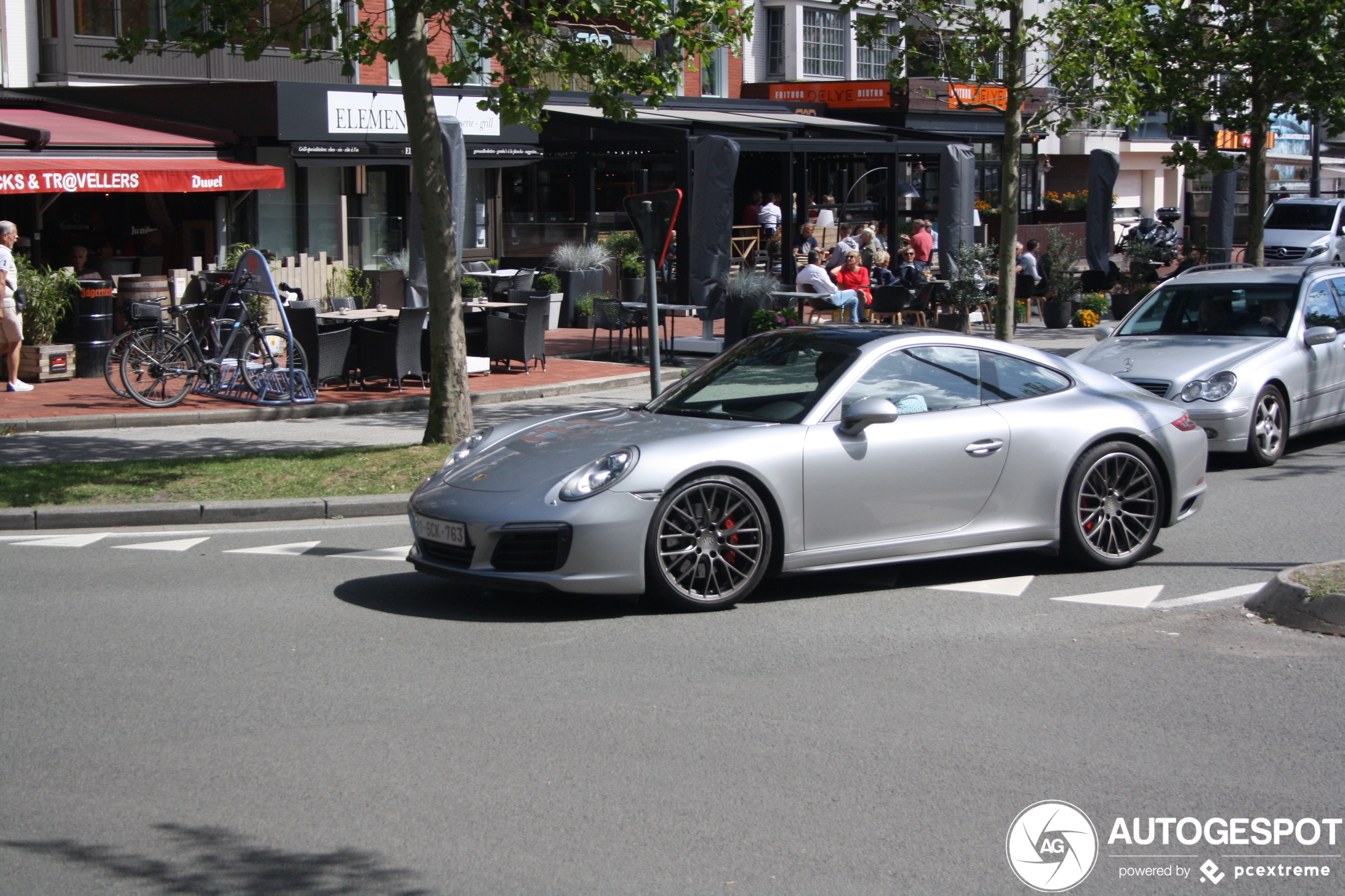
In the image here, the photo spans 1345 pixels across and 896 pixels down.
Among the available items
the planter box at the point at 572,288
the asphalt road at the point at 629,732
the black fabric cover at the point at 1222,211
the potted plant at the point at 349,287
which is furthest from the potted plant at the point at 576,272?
the asphalt road at the point at 629,732

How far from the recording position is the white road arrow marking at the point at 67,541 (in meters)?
8.71

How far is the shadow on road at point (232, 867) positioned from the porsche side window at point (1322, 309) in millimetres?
10472

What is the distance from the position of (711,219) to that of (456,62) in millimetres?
7585

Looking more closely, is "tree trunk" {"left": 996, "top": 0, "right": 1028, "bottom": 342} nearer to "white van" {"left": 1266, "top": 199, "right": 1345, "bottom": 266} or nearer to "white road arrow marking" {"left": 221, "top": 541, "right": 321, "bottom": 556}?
"white road arrow marking" {"left": 221, "top": 541, "right": 321, "bottom": 556}

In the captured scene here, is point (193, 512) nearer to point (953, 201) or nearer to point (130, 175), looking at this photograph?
point (130, 175)

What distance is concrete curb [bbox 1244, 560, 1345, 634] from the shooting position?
6.52 meters

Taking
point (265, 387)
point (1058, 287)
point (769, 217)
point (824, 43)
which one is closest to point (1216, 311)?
point (265, 387)

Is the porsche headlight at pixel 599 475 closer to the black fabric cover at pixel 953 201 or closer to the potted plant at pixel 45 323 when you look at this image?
the potted plant at pixel 45 323

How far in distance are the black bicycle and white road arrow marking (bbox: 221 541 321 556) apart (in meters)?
5.83

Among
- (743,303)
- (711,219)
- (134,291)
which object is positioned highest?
(711,219)

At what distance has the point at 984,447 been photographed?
7398 millimetres

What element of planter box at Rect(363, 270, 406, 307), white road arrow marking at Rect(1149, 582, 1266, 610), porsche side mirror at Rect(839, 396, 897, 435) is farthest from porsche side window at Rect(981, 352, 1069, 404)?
planter box at Rect(363, 270, 406, 307)

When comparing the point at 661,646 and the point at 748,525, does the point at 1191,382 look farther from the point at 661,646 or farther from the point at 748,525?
the point at 661,646

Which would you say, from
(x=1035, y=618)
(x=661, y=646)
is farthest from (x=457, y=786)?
(x=1035, y=618)
